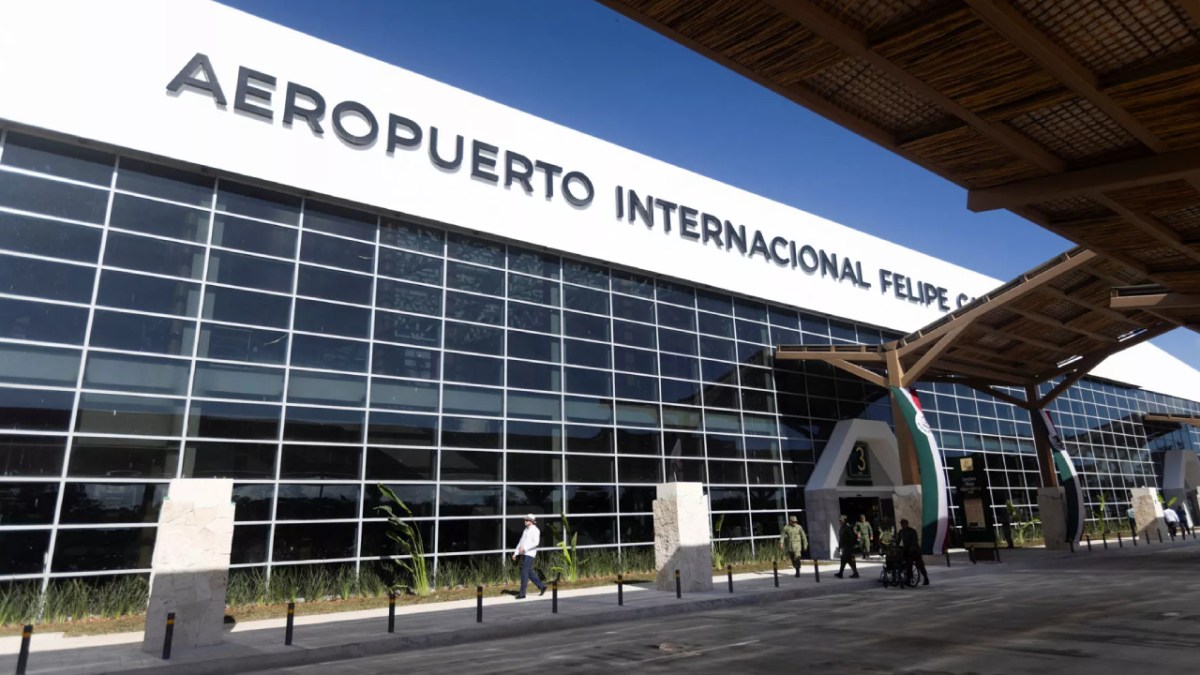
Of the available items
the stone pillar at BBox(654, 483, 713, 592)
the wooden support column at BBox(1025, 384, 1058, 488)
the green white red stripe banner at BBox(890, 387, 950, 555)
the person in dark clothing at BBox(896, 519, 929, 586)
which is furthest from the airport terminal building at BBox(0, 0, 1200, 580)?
the wooden support column at BBox(1025, 384, 1058, 488)

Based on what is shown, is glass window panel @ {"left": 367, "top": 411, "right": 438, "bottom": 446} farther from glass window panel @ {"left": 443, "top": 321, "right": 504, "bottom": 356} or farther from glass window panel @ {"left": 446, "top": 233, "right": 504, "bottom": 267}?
glass window panel @ {"left": 446, "top": 233, "right": 504, "bottom": 267}

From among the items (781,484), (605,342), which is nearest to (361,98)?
(605,342)

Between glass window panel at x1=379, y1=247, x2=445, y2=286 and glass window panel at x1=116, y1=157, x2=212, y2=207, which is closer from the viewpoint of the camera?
glass window panel at x1=116, y1=157, x2=212, y2=207

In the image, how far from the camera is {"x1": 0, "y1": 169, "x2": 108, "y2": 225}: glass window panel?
15.0m

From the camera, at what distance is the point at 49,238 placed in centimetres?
1521

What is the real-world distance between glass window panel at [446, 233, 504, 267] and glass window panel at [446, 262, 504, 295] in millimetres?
243

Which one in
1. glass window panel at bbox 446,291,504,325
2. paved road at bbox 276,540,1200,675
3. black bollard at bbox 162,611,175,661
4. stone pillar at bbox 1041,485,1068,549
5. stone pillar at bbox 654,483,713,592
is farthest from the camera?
stone pillar at bbox 1041,485,1068,549

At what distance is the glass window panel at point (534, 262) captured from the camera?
2217cm

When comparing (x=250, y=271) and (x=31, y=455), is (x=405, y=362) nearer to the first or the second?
(x=250, y=271)

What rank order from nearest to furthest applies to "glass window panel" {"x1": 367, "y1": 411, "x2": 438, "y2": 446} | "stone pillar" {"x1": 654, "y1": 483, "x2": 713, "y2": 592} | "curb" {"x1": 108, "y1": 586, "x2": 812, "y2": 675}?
"curb" {"x1": 108, "y1": 586, "x2": 812, "y2": 675}, "stone pillar" {"x1": 654, "y1": 483, "x2": 713, "y2": 592}, "glass window panel" {"x1": 367, "y1": 411, "x2": 438, "y2": 446}

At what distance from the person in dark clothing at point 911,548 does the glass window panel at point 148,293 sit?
724 inches

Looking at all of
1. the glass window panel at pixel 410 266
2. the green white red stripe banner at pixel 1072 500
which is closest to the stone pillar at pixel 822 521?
the green white red stripe banner at pixel 1072 500

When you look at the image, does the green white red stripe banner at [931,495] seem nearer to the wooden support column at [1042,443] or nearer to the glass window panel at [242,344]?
the wooden support column at [1042,443]

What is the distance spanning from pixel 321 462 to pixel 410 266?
6.02 metres
